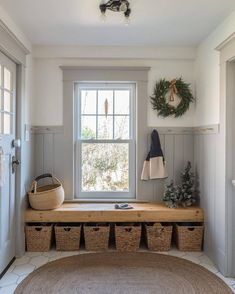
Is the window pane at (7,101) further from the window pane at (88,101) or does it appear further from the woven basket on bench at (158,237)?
the woven basket on bench at (158,237)

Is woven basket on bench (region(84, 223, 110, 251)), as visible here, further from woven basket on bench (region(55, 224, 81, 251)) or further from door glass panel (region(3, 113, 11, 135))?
door glass panel (region(3, 113, 11, 135))

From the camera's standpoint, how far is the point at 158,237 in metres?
3.27

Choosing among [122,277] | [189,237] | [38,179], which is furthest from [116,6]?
[189,237]

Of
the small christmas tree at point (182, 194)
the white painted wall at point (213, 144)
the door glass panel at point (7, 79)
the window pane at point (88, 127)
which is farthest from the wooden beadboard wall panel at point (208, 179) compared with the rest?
the door glass panel at point (7, 79)

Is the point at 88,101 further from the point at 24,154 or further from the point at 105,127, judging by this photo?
the point at 24,154

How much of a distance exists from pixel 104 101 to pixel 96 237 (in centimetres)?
159

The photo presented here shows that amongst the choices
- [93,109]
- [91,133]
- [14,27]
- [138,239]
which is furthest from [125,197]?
[14,27]

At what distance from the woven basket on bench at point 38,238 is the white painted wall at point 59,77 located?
1.20 meters

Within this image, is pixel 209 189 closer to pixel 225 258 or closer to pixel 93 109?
pixel 225 258

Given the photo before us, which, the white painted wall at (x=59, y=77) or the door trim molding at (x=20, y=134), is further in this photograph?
the white painted wall at (x=59, y=77)

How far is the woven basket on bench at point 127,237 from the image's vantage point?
3262 millimetres

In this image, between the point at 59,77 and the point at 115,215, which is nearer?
the point at 115,215

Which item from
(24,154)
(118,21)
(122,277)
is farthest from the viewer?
(24,154)

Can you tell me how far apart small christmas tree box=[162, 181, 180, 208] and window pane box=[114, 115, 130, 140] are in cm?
82
